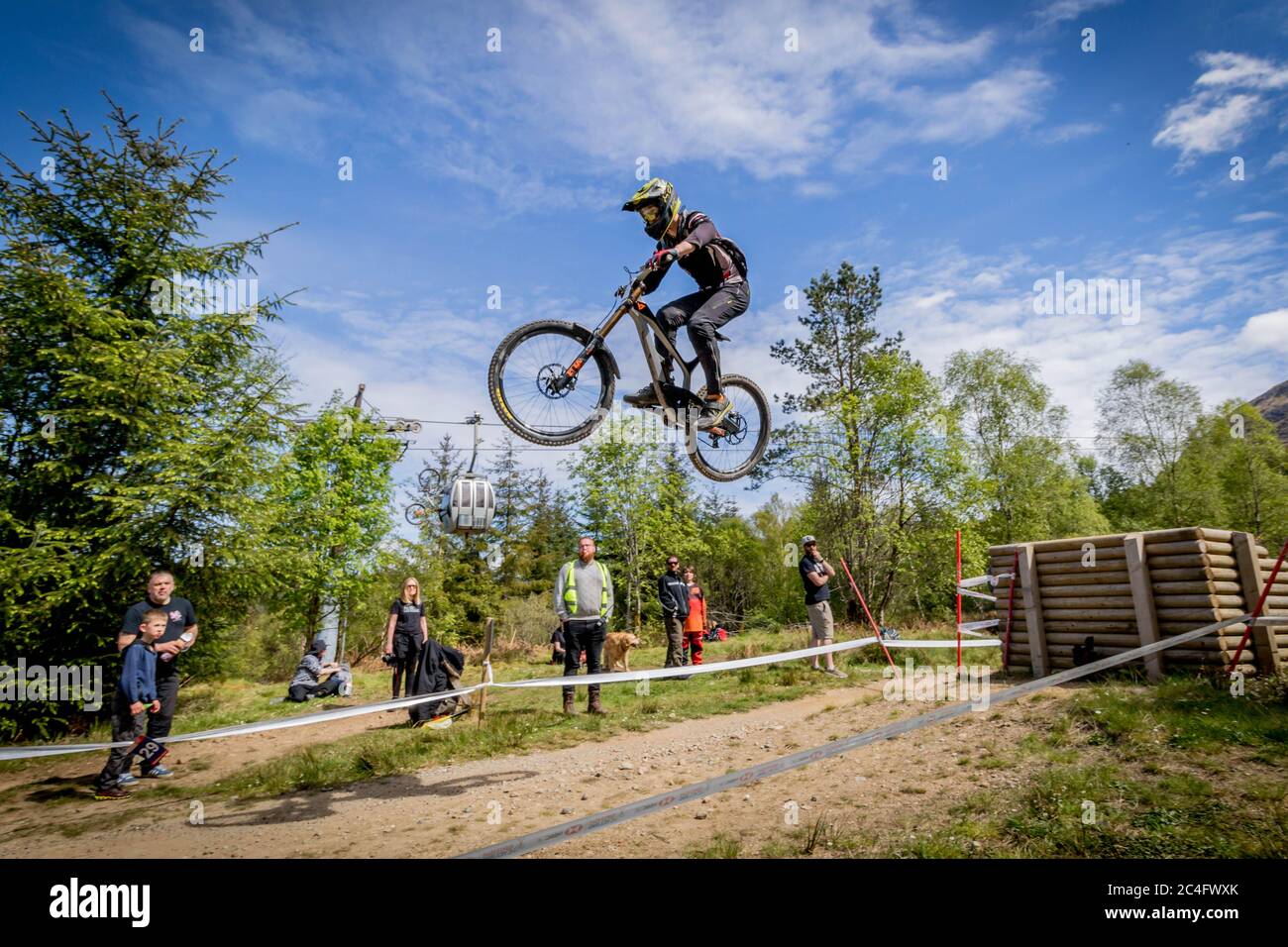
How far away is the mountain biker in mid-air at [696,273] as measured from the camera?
16.5 ft

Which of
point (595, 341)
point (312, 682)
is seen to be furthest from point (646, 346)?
point (312, 682)

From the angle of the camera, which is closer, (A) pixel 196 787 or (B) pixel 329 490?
(A) pixel 196 787

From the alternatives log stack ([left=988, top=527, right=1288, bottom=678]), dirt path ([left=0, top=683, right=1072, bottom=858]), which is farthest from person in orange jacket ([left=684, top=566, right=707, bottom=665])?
log stack ([left=988, top=527, right=1288, bottom=678])

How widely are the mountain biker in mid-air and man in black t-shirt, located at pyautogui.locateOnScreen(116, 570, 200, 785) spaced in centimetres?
569

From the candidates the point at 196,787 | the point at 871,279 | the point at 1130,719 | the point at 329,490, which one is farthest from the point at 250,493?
the point at 871,279

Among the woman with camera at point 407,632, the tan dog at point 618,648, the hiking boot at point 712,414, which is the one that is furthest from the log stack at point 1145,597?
the woman with camera at point 407,632

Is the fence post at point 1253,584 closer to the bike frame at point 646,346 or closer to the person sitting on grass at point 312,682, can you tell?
the bike frame at point 646,346

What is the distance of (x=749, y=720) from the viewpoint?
349 inches

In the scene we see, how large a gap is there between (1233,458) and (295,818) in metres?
42.0

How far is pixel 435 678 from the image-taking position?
368 inches

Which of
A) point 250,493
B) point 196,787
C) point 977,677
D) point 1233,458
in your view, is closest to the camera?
point 196,787

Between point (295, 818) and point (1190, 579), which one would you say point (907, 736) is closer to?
point (1190, 579)
